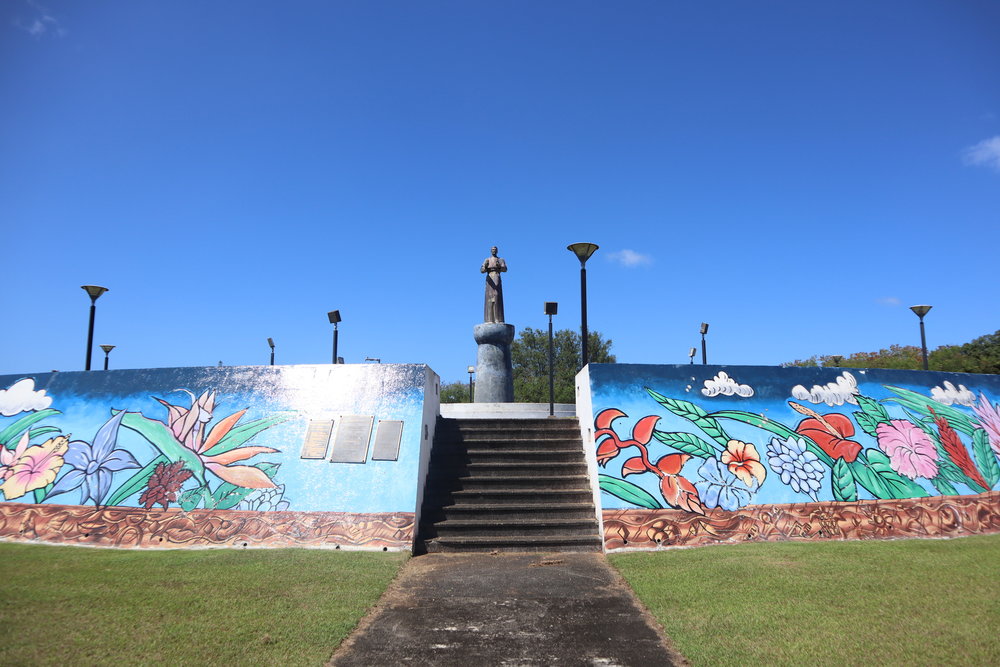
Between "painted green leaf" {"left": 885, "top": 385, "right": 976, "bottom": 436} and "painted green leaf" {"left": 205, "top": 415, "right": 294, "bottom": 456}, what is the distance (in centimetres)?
1002

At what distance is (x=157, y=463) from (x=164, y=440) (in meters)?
0.40

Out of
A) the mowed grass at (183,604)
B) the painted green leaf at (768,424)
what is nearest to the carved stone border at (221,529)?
the mowed grass at (183,604)

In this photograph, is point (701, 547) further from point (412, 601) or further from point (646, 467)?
point (412, 601)

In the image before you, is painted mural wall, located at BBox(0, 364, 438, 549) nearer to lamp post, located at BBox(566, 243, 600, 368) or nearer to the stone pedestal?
lamp post, located at BBox(566, 243, 600, 368)

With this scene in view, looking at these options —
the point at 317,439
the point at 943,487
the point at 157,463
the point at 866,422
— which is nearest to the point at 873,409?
the point at 866,422

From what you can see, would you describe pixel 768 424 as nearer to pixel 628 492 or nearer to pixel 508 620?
pixel 628 492

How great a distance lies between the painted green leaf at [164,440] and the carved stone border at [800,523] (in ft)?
19.6

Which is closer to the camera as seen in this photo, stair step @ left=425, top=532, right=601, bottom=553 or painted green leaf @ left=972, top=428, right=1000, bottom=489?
stair step @ left=425, top=532, right=601, bottom=553

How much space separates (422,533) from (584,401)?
3297 millimetres

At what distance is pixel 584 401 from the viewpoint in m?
9.63

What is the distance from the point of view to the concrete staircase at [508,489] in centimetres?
789

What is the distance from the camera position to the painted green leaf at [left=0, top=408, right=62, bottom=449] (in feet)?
32.9

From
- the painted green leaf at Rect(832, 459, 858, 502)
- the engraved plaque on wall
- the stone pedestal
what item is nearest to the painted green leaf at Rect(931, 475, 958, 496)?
the painted green leaf at Rect(832, 459, 858, 502)

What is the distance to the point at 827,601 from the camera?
5.45 metres
